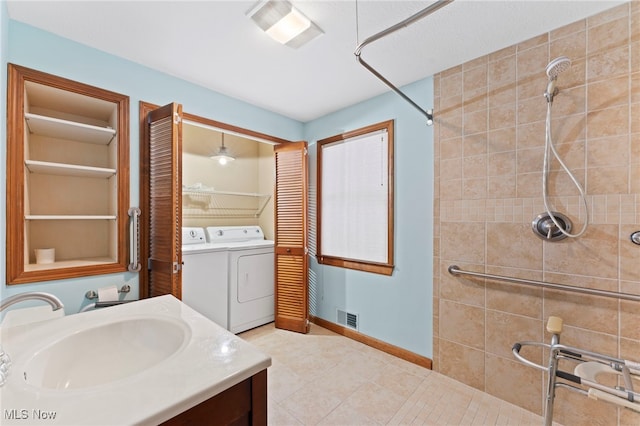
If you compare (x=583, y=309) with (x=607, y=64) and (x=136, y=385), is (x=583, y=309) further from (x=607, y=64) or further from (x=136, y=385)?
(x=136, y=385)

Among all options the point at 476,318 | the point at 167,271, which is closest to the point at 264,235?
the point at 167,271

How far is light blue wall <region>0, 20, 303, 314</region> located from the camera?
5.34 ft

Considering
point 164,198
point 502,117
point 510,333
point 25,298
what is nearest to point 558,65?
point 502,117

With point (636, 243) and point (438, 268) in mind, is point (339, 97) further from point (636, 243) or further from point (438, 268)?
point (636, 243)

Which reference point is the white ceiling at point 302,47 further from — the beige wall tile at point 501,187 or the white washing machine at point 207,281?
the white washing machine at point 207,281

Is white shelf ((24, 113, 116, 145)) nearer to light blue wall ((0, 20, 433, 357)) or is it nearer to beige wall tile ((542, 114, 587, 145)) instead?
light blue wall ((0, 20, 433, 357))

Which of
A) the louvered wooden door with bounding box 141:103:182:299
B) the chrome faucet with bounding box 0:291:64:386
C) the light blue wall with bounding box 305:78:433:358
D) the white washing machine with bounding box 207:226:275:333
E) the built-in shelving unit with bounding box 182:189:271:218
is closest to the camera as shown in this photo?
the chrome faucet with bounding box 0:291:64:386

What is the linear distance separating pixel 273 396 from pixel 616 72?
112 inches

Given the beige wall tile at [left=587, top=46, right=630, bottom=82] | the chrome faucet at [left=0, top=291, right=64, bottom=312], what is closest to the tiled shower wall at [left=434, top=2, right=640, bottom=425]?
the beige wall tile at [left=587, top=46, right=630, bottom=82]

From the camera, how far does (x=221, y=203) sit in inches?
143

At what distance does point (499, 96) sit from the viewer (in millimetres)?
1868

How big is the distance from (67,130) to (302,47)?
5.62 ft

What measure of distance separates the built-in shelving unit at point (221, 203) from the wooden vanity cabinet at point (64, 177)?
0.99m

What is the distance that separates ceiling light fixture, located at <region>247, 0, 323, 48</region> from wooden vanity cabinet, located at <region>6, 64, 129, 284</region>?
4.03 ft
